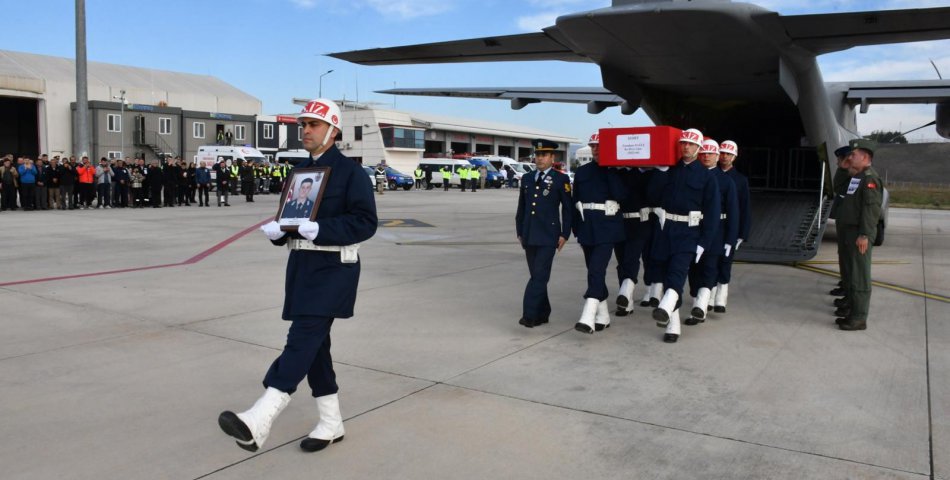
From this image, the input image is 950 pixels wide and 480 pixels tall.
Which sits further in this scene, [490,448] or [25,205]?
[25,205]

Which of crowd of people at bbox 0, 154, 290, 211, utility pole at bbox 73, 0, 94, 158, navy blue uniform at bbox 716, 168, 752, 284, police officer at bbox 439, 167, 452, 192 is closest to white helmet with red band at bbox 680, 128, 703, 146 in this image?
navy blue uniform at bbox 716, 168, 752, 284

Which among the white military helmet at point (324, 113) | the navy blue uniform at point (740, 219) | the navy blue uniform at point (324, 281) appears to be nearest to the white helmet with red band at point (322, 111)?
the white military helmet at point (324, 113)

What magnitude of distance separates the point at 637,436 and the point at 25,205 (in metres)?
20.8

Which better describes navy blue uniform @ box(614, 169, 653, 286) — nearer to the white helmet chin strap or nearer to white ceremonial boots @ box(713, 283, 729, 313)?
white ceremonial boots @ box(713, 283, 729, 313)

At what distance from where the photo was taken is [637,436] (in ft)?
12.7

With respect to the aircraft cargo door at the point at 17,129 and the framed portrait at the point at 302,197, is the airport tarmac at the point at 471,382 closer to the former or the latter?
the framed portrait at the point at 302,197

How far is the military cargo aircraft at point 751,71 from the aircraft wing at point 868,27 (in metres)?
0.01

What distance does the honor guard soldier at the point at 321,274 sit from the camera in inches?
138

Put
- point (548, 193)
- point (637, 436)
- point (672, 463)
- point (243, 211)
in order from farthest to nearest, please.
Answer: point (243, 211) < point (548, 193) < point (637, 436) < point (672, 463)

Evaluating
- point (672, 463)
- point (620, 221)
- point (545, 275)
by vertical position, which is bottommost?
point (672, 463)

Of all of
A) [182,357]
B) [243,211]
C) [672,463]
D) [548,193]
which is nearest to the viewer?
[672,463]

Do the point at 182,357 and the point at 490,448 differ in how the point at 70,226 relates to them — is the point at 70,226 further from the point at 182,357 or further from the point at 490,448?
the point at 490,448

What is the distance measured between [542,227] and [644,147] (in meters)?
1.17

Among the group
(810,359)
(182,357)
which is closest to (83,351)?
(182,357)
